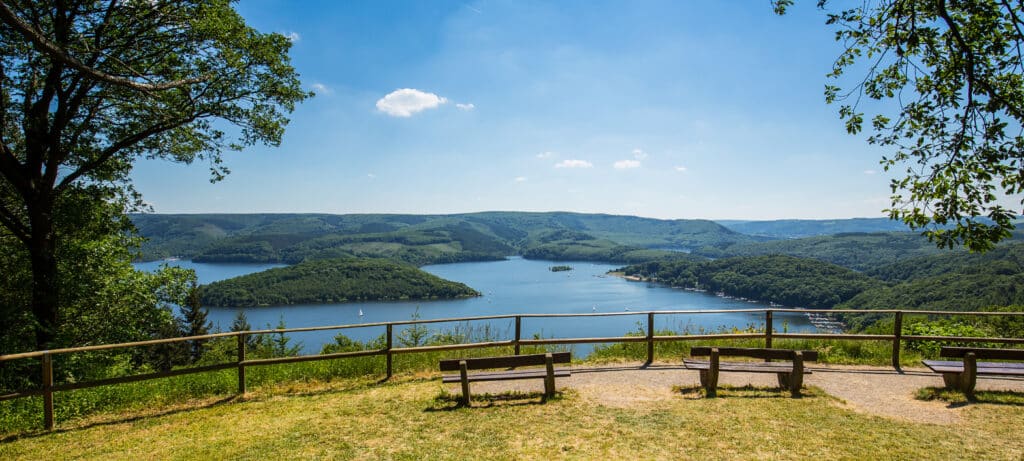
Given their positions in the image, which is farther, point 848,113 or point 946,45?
point 848,113

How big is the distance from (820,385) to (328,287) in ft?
390

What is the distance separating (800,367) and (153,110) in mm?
11979

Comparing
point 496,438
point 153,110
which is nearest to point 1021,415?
point 496,438

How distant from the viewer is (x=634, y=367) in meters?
8.02

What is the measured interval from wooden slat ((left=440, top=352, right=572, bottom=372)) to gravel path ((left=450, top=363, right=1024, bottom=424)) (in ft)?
2.03

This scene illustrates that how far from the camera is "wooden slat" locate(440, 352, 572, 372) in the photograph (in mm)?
5961

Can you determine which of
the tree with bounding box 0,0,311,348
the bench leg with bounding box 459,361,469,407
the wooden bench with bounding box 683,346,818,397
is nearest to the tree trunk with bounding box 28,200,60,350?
the tree with bounding box 0,0,311,348

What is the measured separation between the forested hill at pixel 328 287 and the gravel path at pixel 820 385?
340 feet

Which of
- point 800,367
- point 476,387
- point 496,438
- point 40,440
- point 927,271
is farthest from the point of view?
point 927,271

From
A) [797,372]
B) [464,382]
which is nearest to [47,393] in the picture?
[464,382]

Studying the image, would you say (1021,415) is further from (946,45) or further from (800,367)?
(946,45)

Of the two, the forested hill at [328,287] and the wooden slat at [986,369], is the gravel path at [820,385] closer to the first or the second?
the wooden slat at [986,369]

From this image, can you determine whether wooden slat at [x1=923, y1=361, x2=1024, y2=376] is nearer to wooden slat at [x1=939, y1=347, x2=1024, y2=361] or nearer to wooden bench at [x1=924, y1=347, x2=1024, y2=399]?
wooden bench at [x1=924, y1=347, x2=1024, y2=399]

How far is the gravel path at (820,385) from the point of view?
5648 mm
